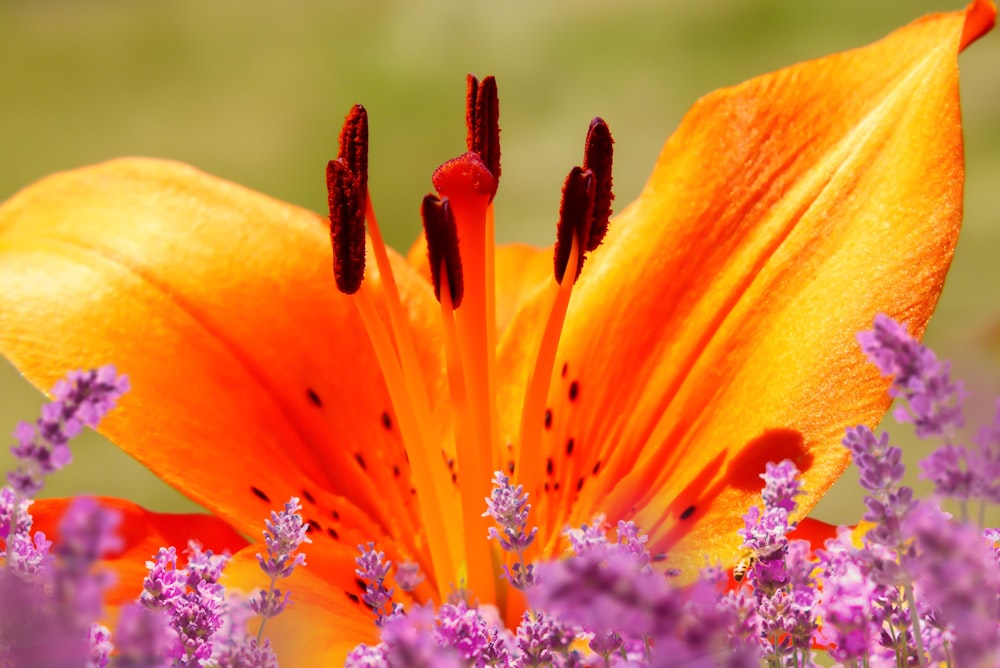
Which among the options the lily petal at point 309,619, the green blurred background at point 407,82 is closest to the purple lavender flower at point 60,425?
the lily petal at point 309,619

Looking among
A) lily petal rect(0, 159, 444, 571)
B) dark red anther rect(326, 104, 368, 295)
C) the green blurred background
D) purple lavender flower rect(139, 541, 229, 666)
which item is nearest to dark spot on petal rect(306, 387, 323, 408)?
lily petal rect(0, 159, 444, 571)

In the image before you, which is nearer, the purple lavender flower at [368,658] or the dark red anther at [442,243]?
the purple lavender flower at [368,658]

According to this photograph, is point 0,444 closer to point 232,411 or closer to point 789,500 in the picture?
point 232,411

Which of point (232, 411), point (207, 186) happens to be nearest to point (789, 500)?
point (232, 411)

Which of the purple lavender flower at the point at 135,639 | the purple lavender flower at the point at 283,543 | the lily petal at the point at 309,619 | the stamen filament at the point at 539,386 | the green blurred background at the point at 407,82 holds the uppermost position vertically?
the green blurred background at the point at 407,82

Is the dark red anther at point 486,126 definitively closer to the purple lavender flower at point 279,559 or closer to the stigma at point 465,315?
the stigma at point 465,315

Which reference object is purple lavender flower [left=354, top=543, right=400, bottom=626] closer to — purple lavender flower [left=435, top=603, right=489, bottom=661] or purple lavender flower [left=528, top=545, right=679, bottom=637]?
purple lavender flower [left=435, top=603, right=489, bottom=661]

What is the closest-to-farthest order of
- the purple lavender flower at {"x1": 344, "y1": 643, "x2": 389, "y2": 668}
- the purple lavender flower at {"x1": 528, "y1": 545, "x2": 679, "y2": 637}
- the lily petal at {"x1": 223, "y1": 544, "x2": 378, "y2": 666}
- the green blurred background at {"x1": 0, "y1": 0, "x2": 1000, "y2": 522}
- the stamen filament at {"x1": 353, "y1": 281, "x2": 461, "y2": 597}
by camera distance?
the purple lavender flower at {"x1": 528, "y1": 545, "x2": 679, "y2": 637}, the purple lavender flower at {"x1": 344, "y1": 643, "x2": 389, "y2": 668}, the lily petal at {"x1": 223, "y1": 544, "x2": 378, "y2": 666}, the stamen filament at {"x1": 353, "y1": 281, "x2": 461, "y2": 597}, the green blurred background at {"x1": 0, "y1": 0, "x2": 1000, "y2": 522}

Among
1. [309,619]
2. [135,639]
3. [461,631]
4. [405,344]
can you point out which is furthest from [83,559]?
[405,344]

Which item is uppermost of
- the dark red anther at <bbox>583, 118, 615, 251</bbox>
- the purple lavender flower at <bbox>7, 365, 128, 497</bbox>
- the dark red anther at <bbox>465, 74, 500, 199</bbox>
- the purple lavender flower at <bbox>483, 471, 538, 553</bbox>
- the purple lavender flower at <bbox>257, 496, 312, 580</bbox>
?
the dark red anther at <bbox>465, 74, 500, 199</bbox>
